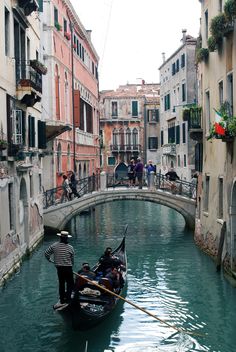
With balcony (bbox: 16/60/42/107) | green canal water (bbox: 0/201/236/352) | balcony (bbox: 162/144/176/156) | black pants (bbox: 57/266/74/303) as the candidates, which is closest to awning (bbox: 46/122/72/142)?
green canal water (bbox: 0/201/236/352)

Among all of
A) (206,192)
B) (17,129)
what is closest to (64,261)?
(17,129)

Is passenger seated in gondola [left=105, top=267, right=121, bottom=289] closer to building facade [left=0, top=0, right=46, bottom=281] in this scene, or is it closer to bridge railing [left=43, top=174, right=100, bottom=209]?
building facade [left=0, top=0, right=46, bottom=281]

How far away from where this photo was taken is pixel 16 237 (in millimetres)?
12773

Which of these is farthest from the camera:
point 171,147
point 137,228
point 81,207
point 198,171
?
point 171,147

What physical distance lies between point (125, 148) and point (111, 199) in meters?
21.5

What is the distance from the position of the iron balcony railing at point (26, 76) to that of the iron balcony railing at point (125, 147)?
89.7 feet

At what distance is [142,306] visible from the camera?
10.3 meters

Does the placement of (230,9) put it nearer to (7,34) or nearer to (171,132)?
(7,34)

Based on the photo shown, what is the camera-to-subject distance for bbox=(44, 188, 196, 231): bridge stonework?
725 inches

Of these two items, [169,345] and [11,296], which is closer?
[169,345]

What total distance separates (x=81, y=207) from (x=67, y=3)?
27.7 ft

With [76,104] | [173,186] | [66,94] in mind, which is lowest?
[173,186]

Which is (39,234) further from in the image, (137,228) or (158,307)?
(158,307)

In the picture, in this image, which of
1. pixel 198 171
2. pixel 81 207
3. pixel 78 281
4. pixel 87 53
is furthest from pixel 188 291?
pixel 87 53
